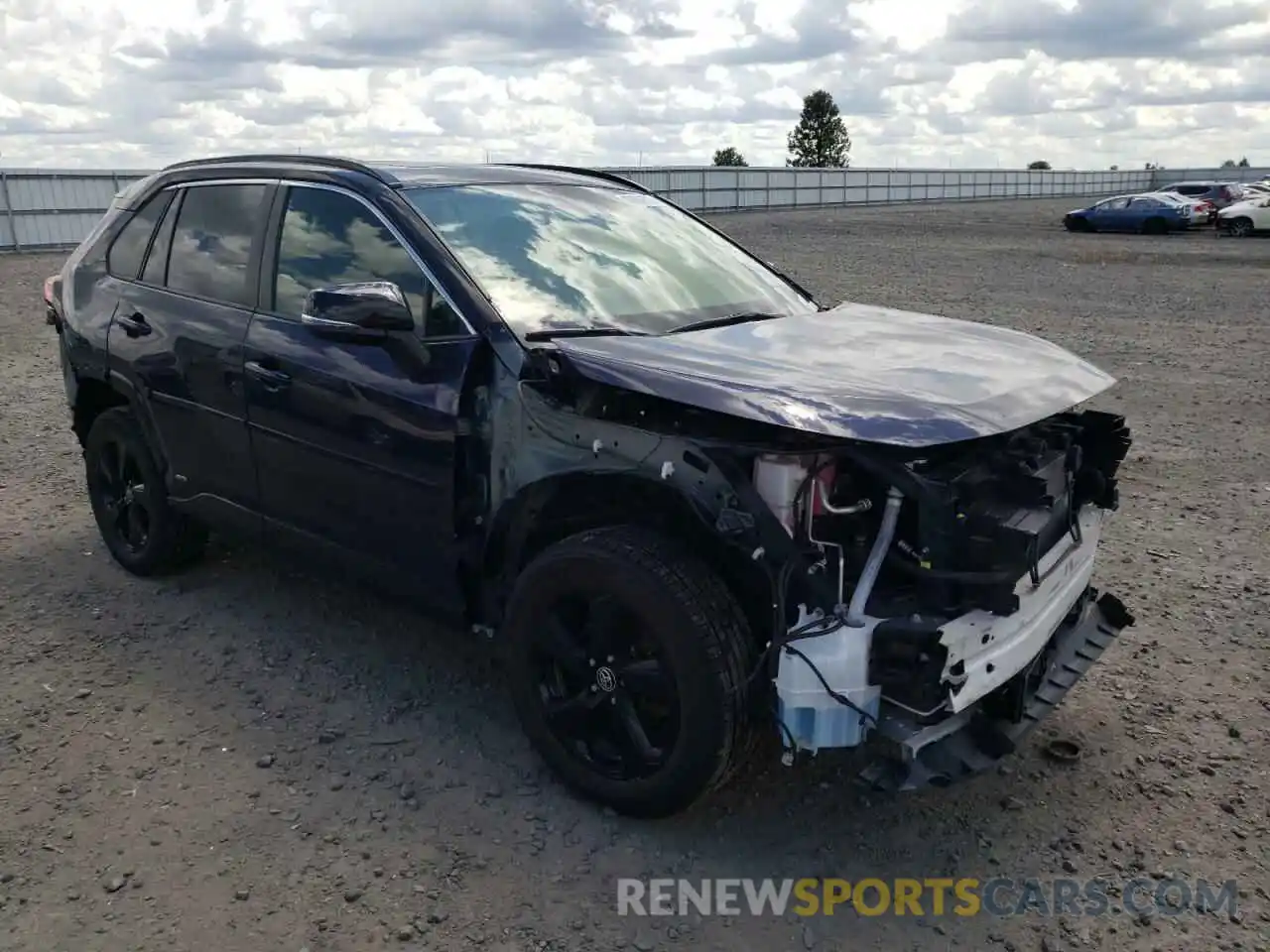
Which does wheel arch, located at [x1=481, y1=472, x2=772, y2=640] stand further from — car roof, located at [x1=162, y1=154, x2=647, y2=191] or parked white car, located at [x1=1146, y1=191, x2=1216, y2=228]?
parked white car, located at [x1=1146, y1=191, x2=1216, y2=228]

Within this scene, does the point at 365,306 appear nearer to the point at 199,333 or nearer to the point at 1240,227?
the point at 199,333

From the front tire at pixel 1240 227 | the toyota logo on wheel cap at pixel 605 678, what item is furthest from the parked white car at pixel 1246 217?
the toyota logo on wheel cap at pixel 605 678

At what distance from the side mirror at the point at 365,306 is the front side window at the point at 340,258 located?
0.12 m

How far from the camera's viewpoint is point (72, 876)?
121 inches

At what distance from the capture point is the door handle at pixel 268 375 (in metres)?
3.92

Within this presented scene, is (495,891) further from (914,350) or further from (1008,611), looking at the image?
(914,350)

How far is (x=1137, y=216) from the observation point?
103 feet

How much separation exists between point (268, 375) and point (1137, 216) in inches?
1274

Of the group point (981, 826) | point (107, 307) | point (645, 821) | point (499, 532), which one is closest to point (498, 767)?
point (645, 821)

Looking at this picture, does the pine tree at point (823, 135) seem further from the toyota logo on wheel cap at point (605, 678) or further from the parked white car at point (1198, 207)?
the toyota logo on wheel cap at point (605, 678)

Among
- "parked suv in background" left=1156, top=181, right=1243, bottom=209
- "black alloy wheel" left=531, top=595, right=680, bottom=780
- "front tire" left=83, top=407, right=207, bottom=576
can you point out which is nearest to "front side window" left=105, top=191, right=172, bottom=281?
"front tire" left=83, top=407, right=207, bottom=576

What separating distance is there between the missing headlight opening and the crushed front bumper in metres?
0.01

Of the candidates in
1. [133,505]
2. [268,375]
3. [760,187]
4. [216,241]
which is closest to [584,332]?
[268,375]

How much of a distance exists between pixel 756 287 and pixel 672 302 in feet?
2.04
